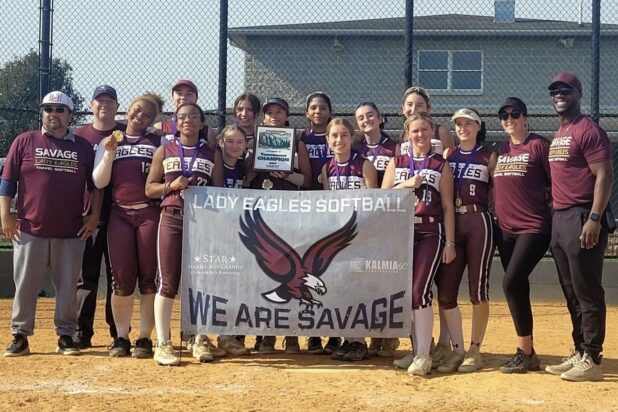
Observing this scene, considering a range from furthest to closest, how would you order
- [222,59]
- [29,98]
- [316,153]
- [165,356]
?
[29,98]
[222,59]
[316,153]
[165,356]

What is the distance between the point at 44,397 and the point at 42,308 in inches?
184

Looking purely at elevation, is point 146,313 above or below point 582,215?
below

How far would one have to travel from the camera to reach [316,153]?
7.30m

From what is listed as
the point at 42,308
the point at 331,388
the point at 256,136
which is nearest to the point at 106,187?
the point at 256,136

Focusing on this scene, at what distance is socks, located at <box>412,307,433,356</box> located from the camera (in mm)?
6582

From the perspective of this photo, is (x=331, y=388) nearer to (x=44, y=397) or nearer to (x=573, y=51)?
(x=44, y=397)

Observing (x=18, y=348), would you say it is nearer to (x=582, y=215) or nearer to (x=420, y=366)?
(x=420, y=366)

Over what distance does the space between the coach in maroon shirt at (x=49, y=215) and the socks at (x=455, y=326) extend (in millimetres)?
2980

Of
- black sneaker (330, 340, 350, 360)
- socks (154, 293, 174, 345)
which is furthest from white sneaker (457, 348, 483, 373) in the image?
socks (154, 293, 174, 345)

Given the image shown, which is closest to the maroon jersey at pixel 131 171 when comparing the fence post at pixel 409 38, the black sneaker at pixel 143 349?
the black sneaker at pixel 143 349

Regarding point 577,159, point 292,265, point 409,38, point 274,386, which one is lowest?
point 274,386

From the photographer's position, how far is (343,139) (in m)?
6.78

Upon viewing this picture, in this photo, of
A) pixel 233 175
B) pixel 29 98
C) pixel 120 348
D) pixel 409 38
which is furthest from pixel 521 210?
pixel 29 98

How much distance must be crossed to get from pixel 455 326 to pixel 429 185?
3.71 ft
